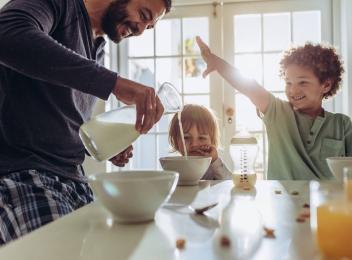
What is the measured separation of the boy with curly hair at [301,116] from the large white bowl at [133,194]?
101 cm

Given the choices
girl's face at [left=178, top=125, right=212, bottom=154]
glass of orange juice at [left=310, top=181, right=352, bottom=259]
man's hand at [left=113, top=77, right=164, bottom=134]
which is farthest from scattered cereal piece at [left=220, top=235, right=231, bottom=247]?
girl's face at [left=178, top=125, right=212, bottom=154]

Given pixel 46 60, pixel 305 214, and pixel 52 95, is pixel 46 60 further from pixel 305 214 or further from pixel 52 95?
pixel 305 214

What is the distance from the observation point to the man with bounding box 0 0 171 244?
0.80 meters

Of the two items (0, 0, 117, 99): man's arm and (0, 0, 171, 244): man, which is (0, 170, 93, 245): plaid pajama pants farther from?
(0, 0, 117, 99): man's arm

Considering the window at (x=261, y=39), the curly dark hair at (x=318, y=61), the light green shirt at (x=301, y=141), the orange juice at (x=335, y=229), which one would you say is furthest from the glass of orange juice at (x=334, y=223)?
the window at (x=261, y=39)

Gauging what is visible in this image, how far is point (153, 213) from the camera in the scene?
2.12 feet

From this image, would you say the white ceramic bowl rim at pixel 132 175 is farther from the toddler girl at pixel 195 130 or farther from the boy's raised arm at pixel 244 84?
the boy's raised arm at pixel 244 84

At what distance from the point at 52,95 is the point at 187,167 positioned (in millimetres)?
413

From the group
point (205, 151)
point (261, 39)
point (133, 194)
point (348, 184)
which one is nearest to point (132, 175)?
point (133, 194)

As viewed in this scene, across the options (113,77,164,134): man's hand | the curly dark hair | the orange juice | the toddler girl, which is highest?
the curly dark hair

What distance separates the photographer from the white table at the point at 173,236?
0.48 meters

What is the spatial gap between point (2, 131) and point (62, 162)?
0.17m

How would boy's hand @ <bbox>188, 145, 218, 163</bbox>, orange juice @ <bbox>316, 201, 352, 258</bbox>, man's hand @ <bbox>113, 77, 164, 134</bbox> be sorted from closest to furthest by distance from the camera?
orange juice @ <bbox>316, 201, 352, 258</bbox> → man's hand @ <bbox>113, 77, 164, 134</bbox> → boy's hand @ <bbox>188, 145, 218, 163</bbox>

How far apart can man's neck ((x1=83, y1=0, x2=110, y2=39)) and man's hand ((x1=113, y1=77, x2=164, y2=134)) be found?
555 millimetres
